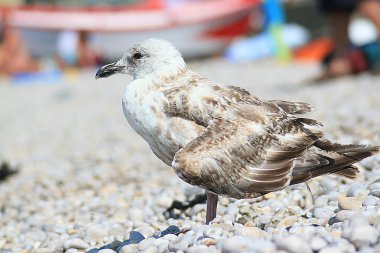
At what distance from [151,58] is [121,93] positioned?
921 cm

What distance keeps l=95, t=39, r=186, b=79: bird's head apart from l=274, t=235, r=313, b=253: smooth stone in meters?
1.30

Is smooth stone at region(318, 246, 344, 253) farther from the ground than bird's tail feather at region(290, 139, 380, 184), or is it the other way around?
bird's tail feather at region(290, 139, 380, 184)

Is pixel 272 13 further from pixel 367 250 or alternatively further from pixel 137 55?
pixel 367 250

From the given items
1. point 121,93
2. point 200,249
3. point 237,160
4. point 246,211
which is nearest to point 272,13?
point 121,93

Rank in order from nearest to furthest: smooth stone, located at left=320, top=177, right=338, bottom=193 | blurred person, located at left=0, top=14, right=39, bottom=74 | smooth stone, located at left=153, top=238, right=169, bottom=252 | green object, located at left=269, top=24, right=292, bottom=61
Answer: smooth stone, located at left=153, top=238, right=169, bottom=252
smooth stone, located at left=320, top=177, right=338, bottom=193
green object, located at left=269, top=24, right=292, bottom=61
blurred person, located at left=0, top=14, right=39, bottom=74

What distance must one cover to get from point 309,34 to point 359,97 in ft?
44.3

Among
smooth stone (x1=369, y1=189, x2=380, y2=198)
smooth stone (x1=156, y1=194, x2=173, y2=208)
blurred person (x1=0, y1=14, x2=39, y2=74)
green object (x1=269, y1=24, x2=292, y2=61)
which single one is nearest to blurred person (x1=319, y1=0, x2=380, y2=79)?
smooth stone (x1=156, y1=194, x2=173, y2=208)

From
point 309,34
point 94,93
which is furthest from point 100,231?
point 309,34

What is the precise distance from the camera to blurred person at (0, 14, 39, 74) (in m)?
17.4

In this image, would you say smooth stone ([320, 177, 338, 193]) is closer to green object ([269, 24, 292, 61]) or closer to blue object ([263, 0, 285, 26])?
green object ([269, 24, 292, 61])

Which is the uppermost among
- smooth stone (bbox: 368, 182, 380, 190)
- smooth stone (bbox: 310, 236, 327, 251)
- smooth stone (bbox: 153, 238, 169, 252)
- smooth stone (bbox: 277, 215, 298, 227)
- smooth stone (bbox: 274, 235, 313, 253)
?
smooth stone (bbox: 274, 235, 313, 253)

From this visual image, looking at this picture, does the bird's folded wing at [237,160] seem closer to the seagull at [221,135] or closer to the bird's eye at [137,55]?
the seagull at [221,135]

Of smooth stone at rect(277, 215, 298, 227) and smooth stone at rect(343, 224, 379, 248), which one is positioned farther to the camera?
smooth stone at rect(277, 215, 298, 227)

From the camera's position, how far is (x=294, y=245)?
2637 mm
